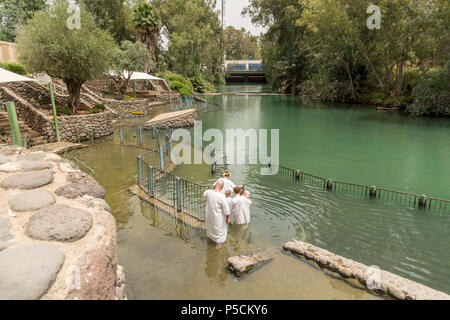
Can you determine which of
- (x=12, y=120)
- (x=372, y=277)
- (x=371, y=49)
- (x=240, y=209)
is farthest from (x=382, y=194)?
(x=371, y=49)

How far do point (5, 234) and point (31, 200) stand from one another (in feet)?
2.97

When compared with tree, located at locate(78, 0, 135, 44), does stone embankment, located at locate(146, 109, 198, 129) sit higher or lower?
lower

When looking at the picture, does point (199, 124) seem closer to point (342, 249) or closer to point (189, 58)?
point (342, 249)

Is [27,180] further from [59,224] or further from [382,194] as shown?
[382,194]

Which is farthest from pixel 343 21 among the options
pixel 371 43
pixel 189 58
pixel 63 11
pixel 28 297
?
pixel 28 297

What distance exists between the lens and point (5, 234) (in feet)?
11.1

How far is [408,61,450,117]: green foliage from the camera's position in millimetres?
27984

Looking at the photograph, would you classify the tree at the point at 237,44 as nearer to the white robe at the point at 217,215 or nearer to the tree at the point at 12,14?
the tree at the point at 12,14

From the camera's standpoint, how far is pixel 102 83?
3269cm

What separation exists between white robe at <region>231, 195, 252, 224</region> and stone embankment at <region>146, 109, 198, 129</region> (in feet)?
50.3

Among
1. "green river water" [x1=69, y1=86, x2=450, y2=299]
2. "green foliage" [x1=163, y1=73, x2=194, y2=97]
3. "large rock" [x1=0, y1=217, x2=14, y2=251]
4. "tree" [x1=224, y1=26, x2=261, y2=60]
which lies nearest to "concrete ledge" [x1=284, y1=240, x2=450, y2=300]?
"green river water" [x1=69, y1=86, x2=450, y2=299]

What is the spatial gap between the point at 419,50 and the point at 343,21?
28.3 ft

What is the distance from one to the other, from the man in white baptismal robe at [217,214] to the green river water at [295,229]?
0.88 ft

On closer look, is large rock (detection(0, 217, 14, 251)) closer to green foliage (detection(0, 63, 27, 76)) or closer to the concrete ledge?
the concrete ledge
